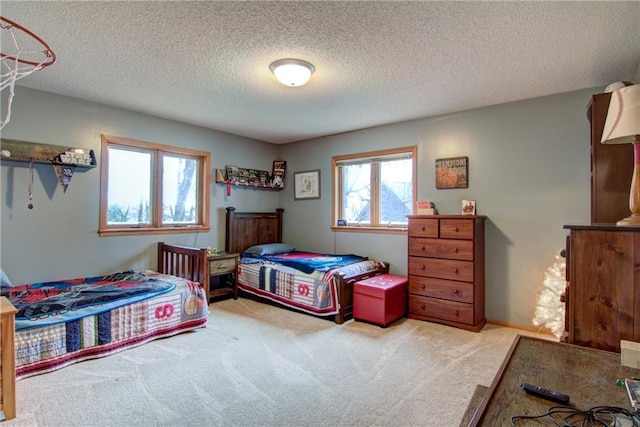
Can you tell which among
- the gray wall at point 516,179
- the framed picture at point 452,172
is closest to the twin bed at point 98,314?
the gray wall at point 516,179

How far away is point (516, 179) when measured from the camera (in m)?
3.39

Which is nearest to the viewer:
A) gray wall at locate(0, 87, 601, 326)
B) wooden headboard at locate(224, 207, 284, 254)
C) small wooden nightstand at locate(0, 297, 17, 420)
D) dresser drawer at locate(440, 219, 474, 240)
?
small wooden nightstand at locate(0, 297, 17, 420)

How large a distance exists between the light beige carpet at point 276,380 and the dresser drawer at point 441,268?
0.54 metres

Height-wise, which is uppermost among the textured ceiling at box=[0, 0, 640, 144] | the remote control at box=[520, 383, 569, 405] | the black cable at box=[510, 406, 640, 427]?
the textured ceiling at box=[0, 0, 640, 144]

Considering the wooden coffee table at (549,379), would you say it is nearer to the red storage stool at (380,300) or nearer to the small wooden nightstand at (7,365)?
the red storage stool at (380,300)

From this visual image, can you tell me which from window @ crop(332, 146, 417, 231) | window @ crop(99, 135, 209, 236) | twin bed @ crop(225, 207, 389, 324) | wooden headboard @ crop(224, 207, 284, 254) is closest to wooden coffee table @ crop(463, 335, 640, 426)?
twin bed @ crop(225, 207, 389, 324)

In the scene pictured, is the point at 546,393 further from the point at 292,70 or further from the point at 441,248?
the point at 441,248

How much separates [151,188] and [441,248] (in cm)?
344

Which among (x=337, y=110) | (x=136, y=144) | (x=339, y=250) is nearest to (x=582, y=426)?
(x=337, y=110)

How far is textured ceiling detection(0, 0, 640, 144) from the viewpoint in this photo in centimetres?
189

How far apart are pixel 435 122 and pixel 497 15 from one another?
6.58 feet

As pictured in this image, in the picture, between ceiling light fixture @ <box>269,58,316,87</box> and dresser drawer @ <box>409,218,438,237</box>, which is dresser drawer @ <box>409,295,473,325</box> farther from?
ceiling light fixture @ <box>269,58,316,87</box>

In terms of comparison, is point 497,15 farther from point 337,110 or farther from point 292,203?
point 292,203

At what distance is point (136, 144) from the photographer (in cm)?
384
